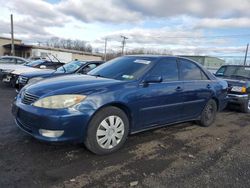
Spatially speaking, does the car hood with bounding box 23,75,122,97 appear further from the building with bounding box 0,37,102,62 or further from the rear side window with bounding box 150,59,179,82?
the building with bounding box 0,37,102,62

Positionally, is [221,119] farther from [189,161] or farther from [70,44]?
[70,44]

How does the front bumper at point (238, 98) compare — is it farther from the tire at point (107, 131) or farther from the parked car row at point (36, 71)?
the tire at point (107, 131)

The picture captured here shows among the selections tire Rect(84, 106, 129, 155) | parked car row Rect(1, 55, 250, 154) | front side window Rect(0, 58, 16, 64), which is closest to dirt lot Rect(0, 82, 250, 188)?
tire Rect(84, 106, 129, 155)

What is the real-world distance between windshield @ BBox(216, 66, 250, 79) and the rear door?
139 inches

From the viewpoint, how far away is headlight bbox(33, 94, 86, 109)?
3.41m

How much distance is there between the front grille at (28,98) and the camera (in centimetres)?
359

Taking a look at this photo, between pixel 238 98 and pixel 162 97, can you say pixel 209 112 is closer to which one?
pixel 162 97

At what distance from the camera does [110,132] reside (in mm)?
3793

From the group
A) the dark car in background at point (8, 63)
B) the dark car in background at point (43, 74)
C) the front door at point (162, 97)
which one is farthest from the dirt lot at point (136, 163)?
the dark car in background at point (8, 63)

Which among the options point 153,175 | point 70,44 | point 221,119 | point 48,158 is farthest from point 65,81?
point 70,44

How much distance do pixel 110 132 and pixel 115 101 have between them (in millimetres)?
488

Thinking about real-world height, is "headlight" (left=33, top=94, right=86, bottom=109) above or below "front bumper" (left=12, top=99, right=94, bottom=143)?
above

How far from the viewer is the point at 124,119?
154 inches

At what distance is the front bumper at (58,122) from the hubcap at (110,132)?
0.91 feet
